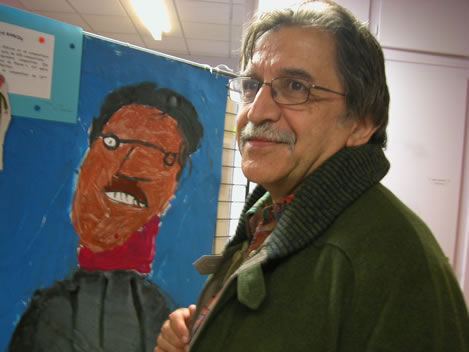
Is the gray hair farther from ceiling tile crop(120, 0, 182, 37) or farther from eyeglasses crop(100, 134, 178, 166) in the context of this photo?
ceiling tile crop(120, 0, 182, 37)

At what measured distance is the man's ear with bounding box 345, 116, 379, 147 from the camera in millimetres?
683

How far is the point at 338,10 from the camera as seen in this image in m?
0.66

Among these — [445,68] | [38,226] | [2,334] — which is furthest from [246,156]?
[445,68]

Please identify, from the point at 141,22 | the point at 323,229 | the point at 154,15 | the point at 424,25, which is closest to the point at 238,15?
the point at 154,15

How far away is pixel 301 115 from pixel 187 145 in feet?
1.96

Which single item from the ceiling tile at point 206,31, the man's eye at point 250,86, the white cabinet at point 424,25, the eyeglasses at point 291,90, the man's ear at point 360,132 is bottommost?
the man's ear at point 360,132

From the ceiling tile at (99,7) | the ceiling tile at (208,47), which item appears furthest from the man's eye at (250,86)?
the ceiling tile at (208,47)

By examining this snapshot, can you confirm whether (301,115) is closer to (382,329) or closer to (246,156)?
(246,156)

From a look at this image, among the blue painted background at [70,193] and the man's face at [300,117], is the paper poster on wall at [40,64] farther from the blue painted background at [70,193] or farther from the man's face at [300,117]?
the man's face at [300,117]

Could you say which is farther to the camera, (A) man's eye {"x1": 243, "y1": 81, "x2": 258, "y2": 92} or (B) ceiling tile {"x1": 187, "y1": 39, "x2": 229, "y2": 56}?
(B) ceiling tile {"x1": 187, "y1": 39, "x2": 229, "y2": 56}

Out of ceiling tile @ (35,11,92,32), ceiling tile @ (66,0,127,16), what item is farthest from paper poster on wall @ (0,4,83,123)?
ceiling tile @ (35,11,92,32)

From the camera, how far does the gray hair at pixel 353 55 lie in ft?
2.13

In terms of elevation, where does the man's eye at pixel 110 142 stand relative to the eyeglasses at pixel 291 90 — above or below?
below

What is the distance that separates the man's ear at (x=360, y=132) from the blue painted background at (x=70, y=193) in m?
0.64
